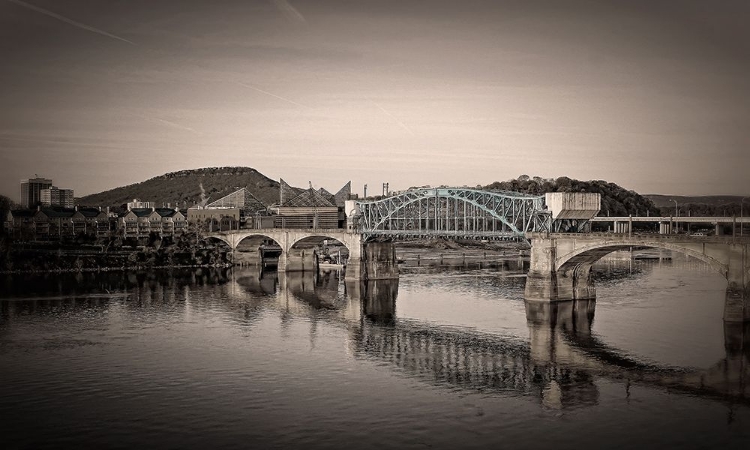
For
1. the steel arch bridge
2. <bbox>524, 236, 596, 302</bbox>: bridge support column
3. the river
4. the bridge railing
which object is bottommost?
the river

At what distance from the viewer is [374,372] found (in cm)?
5350

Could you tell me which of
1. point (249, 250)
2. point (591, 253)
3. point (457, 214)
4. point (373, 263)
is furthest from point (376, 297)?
point (249, 250)

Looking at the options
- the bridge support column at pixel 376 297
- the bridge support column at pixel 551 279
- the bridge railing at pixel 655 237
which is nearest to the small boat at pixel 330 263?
the bridge support column at pixel 376 297

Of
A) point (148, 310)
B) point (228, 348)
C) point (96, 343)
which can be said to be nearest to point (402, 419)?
point (228, 348)

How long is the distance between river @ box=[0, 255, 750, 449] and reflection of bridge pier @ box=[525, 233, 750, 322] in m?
2.60

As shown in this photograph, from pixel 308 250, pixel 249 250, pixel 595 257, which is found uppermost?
pixel 308 250

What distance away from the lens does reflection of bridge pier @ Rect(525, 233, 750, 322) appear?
6569 cm

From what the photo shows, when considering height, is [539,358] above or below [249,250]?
below

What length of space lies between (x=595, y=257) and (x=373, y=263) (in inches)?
1618

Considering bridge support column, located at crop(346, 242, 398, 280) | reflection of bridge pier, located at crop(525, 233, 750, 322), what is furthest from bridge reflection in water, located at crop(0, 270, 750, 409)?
bridge support column, located at crop(346, 242, 398, 280)

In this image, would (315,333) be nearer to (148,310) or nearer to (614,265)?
(148,310)

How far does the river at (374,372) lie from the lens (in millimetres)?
40156

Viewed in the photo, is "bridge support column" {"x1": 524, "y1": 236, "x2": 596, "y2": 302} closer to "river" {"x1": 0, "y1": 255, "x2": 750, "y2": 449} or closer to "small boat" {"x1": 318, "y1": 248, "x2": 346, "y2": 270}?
"river" {"x1": 0, "y1": 255, "x2": 750, "y2": 449}

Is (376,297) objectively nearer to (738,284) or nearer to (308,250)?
(308,250)
